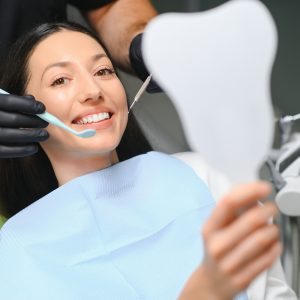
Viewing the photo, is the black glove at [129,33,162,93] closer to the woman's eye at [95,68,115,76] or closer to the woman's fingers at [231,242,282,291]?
the woman's eye at [95,68,115,76]

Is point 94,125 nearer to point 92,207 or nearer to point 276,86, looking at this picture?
point 92,207

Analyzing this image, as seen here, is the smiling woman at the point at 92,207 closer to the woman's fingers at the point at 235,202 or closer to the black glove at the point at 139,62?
the black glove at the point at 139,62

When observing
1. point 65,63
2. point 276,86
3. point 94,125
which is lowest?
point 276,86

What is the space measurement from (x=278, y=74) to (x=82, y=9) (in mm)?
872

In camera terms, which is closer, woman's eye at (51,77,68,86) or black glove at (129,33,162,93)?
woman's eye at (51,77,68,86)

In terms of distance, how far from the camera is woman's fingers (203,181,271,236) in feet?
1.65

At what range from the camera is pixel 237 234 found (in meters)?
0.52

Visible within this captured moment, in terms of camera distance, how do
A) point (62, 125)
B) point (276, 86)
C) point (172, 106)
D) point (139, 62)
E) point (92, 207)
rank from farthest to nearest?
point (276, 86)
point (172, 106)
point (139, 62)
point (92, 207)
point (62, 125)

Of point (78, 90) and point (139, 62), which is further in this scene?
point (139, 62)

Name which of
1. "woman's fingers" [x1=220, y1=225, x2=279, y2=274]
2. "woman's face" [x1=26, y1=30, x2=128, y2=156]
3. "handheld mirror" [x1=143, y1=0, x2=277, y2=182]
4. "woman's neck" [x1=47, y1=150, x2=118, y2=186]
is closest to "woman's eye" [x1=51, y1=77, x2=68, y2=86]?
"woman's face" [x1=26, y1=30, x2=128, y2=156]

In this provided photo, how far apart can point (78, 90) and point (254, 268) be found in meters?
0.56

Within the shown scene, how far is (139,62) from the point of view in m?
1.21

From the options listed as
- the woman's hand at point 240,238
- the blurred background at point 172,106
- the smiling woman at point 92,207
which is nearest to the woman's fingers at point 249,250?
the woman's hand at point 240,238

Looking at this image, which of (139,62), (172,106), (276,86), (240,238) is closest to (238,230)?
(240,238)
